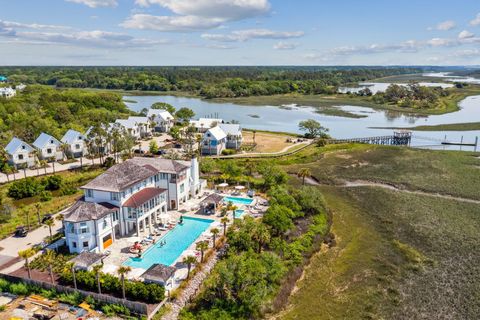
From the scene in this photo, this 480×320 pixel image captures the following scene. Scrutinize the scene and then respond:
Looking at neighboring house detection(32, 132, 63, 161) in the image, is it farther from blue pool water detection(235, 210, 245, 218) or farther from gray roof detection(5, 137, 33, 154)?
blue pool water detection(235, 210, 245, 218)

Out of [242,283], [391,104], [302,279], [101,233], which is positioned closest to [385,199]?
[302,279]

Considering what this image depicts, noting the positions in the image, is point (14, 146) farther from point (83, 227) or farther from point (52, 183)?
point (83, 227)

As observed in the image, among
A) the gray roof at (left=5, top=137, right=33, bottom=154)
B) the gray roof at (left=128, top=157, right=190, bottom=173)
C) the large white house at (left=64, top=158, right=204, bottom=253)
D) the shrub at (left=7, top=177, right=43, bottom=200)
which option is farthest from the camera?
the gray roof at (left=5, top=137, right=33, bottom=154)

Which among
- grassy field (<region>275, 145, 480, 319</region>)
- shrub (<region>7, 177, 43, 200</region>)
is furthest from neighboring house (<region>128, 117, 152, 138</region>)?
grassy field (<region>275, 145, 480, 319</region>)

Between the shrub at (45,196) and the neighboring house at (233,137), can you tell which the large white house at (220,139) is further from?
the shrub at (45,196)

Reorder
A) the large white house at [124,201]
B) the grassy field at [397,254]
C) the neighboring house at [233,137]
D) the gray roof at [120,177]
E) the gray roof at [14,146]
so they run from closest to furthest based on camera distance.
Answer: the grassy field at [397,254]
the large white house at [124,201]
the gray roof at [120,177]
the gray roof at [14,146]
the neighboring house at [233,137]

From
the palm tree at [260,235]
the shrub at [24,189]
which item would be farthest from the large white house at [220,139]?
the palm tree at [260,235]
